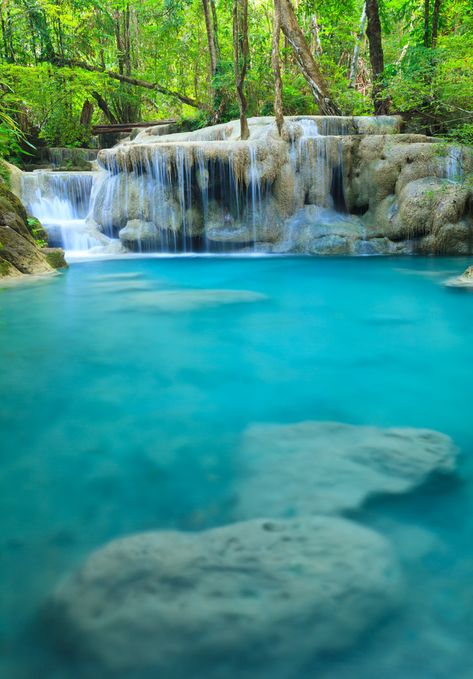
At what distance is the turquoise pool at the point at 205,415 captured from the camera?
1.58 metres

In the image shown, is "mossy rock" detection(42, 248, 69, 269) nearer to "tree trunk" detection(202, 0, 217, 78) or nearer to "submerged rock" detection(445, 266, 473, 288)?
"submerged rock" detection(445, 266, 473, 288)

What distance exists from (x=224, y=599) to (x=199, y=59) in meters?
22.7

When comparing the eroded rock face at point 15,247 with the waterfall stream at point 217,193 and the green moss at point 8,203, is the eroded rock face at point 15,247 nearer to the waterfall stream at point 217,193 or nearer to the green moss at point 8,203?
the green moss at point 8,203

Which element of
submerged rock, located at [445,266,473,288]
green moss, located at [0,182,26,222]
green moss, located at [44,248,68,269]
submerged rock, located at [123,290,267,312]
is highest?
green moss, located at [0,182,26,222]

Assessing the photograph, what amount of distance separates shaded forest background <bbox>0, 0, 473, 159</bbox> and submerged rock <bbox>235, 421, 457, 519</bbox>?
9.69m

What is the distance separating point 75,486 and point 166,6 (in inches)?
732

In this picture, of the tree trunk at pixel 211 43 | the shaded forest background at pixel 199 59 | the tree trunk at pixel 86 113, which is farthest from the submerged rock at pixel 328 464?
the tree trunk at pixel 86 113

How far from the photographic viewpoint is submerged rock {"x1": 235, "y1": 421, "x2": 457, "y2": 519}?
2.17m

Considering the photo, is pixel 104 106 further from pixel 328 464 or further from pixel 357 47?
pixel 328 464

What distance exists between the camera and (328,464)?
2463mm

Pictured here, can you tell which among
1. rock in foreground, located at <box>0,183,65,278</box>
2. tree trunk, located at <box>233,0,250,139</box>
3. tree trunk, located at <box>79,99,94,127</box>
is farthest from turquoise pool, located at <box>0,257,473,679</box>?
tree trunk, located at <box>79,99,94,127</box>

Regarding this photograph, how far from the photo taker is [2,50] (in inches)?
696

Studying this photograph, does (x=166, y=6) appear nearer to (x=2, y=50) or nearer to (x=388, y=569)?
(x=2, y=50)

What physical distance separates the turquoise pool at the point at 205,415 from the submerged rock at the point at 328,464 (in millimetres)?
74
